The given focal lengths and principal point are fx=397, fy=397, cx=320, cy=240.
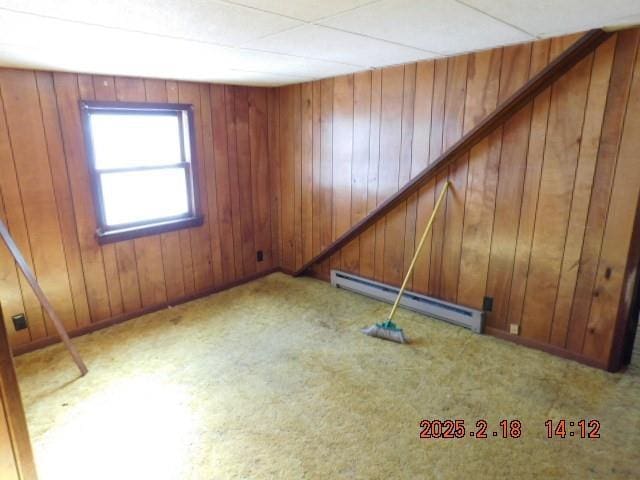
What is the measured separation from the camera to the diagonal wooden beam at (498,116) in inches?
91.4

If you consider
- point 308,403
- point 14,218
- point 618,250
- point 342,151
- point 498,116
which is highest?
point 498,116

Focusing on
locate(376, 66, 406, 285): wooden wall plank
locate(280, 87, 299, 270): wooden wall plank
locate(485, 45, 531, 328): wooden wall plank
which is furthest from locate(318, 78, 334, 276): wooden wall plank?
locate(485, 45, 531, 328): wooden wall plank

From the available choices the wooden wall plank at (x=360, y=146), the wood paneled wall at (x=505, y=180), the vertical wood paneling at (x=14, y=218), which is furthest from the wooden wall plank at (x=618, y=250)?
the vertical wood paneling at (x=14, y=218)

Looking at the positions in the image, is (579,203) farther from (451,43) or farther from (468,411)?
(468,411)

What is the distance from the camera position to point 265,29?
1.97 m

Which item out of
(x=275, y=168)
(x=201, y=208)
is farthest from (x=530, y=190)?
(x=201, y=208)

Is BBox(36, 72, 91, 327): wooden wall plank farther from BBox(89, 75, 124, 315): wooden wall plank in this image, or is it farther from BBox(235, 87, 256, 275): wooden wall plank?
BBox(235, 87, 256, 275): wooden wall plank

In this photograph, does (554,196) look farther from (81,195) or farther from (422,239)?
(81,195)

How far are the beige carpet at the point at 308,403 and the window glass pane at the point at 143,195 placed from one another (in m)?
0.95

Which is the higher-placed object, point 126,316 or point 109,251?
point 109,251

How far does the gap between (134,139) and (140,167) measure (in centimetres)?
24

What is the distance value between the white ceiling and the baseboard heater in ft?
6.23

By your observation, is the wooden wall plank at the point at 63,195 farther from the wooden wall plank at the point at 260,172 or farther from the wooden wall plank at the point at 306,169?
the wooden wall plank at the point at 306,169

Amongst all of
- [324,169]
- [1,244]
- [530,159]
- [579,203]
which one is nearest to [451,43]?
[530,159]
